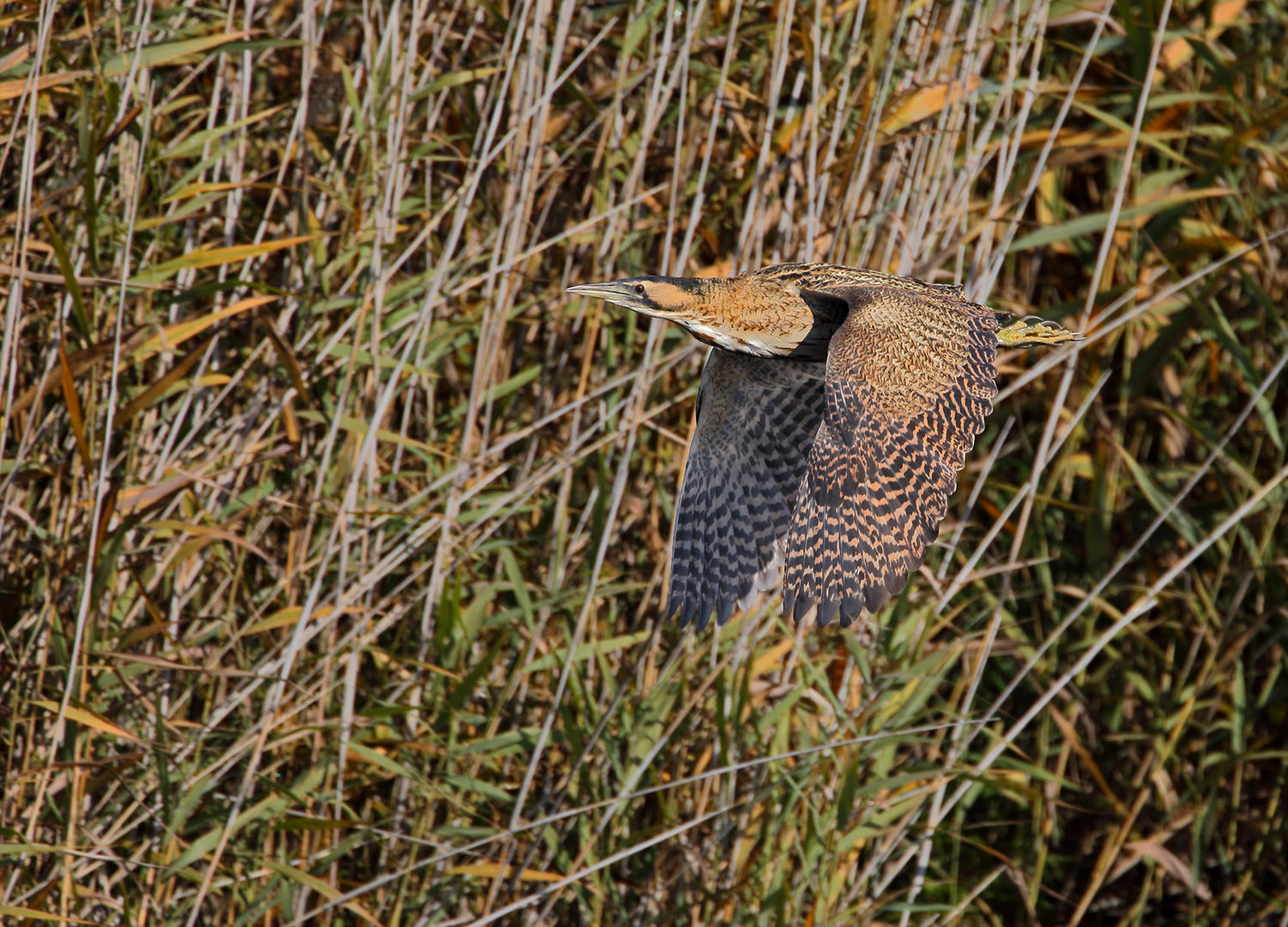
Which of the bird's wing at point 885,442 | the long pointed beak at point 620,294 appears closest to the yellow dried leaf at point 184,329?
the long pointed beak at point 620,294

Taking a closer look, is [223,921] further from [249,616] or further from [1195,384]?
[1195,384]

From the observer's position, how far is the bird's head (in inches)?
81.4

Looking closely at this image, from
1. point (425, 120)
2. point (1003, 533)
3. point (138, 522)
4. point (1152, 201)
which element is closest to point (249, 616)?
point (138, 522)

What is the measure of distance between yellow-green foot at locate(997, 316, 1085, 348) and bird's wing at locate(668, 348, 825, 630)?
1.17 ft

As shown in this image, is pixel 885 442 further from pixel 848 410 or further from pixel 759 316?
pixel 759 316

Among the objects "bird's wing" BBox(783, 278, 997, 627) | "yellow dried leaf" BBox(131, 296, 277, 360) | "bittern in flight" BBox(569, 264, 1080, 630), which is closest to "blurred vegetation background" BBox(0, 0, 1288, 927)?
"yellow dried leaf" BBox(131, 296, 277, 360)

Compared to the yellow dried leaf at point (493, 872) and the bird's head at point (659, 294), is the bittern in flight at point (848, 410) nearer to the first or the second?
the bird's head at point (659, 294)

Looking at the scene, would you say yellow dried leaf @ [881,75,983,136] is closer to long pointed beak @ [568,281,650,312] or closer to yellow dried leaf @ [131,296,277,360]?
long pointed beak @ [568,281,650,312]

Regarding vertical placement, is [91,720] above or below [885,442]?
below

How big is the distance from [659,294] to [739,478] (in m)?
0.53

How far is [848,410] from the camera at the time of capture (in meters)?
2.00

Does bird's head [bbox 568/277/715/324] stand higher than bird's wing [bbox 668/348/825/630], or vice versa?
bird's head [bbox 568/277/715/324]

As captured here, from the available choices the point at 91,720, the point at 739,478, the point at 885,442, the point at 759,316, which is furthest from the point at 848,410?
the point at 91,720

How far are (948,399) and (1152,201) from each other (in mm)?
956
